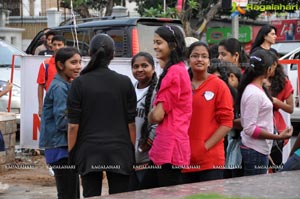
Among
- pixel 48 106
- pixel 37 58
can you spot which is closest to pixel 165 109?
pixel 48 106

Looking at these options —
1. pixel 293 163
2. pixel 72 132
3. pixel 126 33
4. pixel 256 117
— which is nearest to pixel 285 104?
pixel 256 117

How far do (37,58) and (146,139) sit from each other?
4.20 meters

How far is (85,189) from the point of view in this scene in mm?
5223

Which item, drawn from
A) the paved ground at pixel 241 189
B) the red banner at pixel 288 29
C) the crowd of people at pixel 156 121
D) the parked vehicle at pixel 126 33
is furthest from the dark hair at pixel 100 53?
the red banner at pixel 288 29

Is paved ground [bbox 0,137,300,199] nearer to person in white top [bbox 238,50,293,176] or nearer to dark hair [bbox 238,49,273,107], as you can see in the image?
person in white top [bbox 238,50,293,176]

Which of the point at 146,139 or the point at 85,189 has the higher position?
the point at 146,139

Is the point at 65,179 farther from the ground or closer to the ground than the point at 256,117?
closer to the ground

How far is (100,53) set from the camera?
203 inches

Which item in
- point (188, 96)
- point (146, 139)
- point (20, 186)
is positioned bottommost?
point (20, 186)

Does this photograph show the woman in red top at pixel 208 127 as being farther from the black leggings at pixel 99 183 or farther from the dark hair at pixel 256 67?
the dark hair at pixel 256 67

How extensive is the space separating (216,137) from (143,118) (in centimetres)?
59

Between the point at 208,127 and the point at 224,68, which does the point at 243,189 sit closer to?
the point at 208,127

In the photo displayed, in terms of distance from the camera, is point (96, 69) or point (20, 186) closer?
point (96, 69)

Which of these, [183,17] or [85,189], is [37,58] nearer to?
[85,189]
